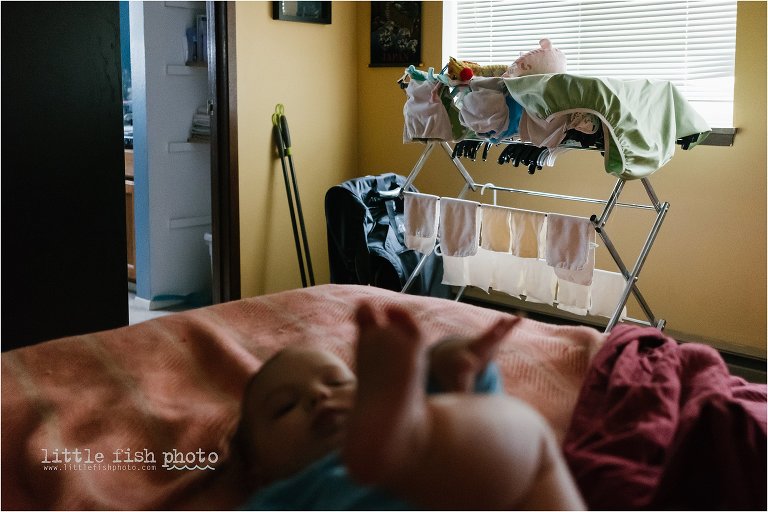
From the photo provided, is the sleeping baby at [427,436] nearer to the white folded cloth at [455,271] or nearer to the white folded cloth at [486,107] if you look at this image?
the white folded cloth at [486,107]

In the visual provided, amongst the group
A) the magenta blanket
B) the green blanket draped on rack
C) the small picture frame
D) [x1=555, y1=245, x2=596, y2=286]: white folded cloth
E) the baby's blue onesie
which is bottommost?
[x1=555, y1=245, x2=596, y2=286]: white folded cloth

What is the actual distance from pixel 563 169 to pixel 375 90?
1.14 meters

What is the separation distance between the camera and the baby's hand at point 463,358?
0.56m

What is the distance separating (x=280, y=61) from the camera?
3.80 metres

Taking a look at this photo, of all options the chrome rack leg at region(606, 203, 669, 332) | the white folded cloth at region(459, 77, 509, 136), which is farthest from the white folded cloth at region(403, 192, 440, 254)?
the chrome rack leg at region(606, 203, 669, 332)

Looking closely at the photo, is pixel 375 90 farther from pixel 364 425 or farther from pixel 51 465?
pixel 364 425

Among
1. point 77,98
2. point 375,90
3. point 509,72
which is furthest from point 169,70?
point 509,72

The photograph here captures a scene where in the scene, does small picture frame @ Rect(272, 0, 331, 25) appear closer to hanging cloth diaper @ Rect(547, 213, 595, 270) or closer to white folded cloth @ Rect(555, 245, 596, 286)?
hanging cloth diaper @ Rect(547, 213, 595, 270)

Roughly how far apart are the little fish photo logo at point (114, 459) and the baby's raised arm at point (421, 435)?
1.80 feet

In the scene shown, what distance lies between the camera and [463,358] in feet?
1.93

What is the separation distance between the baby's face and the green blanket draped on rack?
6.16 feet

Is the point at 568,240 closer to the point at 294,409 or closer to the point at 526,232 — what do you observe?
the point at 526,232

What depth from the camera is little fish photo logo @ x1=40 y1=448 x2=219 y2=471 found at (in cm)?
105

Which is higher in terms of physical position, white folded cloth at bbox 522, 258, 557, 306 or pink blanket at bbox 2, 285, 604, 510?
pink blanket at bbox 2, 285, 604, 510
